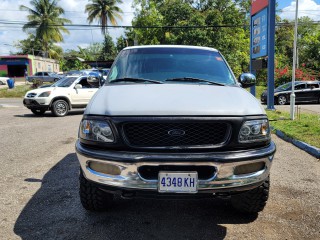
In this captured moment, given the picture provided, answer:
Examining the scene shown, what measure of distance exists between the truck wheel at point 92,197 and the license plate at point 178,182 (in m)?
0.87

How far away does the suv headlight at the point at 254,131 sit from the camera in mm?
2726

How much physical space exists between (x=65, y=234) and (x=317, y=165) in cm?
418

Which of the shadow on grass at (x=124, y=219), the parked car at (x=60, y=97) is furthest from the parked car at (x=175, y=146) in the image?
the parked car at (x=60, y=97)

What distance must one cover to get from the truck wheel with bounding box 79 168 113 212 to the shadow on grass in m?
0.10

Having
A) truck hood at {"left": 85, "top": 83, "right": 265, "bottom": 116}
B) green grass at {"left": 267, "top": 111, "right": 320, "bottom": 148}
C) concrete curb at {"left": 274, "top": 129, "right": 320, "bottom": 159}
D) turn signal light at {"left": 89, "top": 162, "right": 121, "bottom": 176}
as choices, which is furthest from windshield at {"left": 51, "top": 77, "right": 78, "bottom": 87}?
turn signal light at {"left": 89, "top": 162, "right": 121, "bottom": 176}

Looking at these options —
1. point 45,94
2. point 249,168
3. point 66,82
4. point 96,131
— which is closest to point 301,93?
point 66,82

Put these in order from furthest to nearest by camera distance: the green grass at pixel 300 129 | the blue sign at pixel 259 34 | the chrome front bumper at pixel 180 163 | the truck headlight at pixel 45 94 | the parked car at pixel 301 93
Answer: the parked car at pixel 301 93 → the blue sign at pixel 259 34 → the truck headlight at pixel 45 94 → the green grass at pixel 300 129 → the chrome front bumper at pixel 180 163

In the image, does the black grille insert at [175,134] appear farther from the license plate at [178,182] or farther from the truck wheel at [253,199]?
the truck wheel at [253,199]

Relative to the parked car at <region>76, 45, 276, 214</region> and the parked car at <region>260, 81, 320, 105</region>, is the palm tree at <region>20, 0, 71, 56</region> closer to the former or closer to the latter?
the parked car at <region>260, 81, 320, 105</region>

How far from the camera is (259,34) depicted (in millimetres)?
13602

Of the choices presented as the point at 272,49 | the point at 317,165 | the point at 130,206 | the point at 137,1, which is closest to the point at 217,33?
the point at 137,1

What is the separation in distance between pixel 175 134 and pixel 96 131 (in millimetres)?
688

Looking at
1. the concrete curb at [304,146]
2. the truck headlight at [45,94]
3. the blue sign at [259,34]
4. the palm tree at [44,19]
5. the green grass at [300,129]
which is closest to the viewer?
the concrete curb at [304,146]

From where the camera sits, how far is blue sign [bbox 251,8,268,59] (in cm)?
1279
